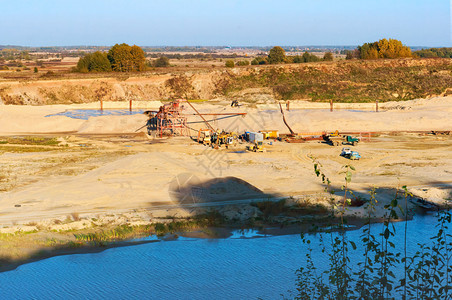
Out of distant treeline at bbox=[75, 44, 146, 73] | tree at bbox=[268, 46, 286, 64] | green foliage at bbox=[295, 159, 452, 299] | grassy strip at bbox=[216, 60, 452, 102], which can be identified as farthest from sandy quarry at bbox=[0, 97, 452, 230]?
tree at bbox=[268, 46, 286, 64]

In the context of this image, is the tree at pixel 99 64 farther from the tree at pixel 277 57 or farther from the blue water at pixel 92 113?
the tree at pixel 277 57

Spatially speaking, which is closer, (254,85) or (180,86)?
(180,86)

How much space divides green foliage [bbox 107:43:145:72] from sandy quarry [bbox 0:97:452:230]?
142 ft

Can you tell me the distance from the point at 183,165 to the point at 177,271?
1987 cm

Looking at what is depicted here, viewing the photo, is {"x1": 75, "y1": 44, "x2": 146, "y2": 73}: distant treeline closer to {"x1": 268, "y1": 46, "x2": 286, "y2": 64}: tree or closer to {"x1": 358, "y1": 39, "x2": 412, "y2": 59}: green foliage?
{"x1": 268, "y1": 46, "x2": 286, "y2": 64}: tree

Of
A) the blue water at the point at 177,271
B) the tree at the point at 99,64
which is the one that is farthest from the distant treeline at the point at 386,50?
the blue water at the point at 177,271

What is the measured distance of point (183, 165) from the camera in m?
43.3

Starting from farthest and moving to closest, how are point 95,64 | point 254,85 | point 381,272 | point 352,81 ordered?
point 95,64, point 254,85, point 352,81, point 381,272

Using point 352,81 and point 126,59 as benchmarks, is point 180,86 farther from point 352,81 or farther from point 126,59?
point 352,81

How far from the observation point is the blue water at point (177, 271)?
2169 centimetres

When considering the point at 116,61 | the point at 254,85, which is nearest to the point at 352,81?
the point at 254,85

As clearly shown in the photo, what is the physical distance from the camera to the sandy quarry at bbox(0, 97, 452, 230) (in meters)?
33.8

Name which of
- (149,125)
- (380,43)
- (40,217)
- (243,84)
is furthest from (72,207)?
(380,43)

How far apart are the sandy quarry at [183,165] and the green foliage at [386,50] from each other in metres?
55.0
